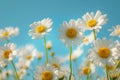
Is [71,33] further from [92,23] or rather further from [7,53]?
[7,53]

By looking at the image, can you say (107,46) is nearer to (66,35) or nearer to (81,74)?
(66,35)

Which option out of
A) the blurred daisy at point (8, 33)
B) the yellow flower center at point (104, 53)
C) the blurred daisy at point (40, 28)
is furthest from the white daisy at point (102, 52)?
the blurred daisy at point (8, 33)

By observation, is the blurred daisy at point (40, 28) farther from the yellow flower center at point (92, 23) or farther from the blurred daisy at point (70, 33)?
the yellow flower center at point (92, 23)

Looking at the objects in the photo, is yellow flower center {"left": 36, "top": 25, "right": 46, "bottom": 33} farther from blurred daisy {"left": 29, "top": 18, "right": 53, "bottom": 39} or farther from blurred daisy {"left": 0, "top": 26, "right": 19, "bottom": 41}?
blurred daisy {"left": 0, "top": 26, "right": 19, "bottom": 41}

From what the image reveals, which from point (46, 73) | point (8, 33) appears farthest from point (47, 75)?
point (8, 33)

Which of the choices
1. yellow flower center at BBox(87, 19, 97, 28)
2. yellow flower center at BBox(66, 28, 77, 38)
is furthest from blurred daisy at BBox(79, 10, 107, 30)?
yellow flower center at BBox(66, 28, 77, 38)

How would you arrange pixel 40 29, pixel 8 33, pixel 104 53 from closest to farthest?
pixel 104 53 < pixel 40 29 < pixel 8 33
